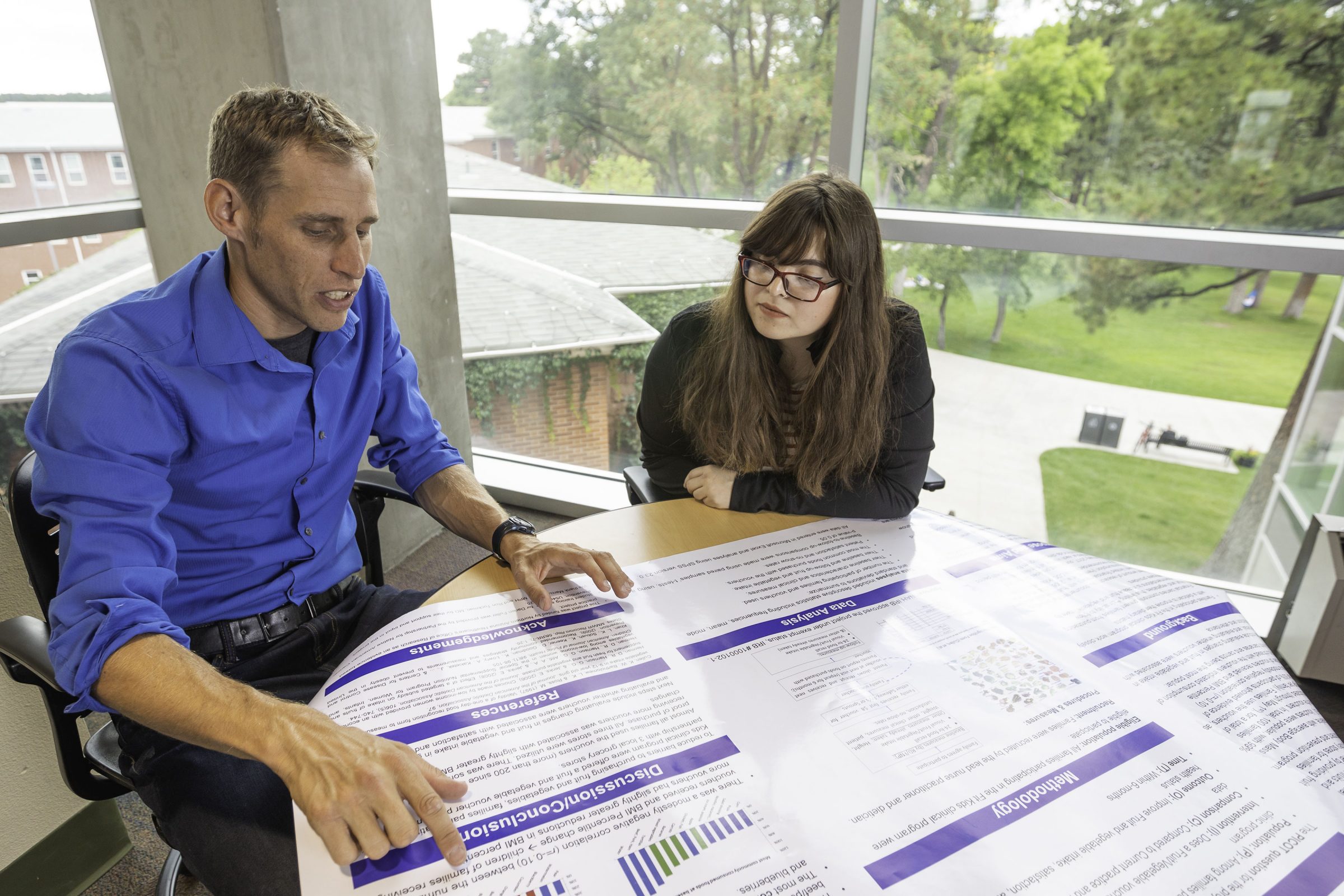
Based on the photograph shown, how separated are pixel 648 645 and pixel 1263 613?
2482 mm

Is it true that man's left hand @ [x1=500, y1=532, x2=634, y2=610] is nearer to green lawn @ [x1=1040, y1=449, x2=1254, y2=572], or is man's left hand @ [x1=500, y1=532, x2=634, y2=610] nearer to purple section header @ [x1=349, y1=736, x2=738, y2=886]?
purple section header @ [x1=349, y1=736, x2=738, y2=886]

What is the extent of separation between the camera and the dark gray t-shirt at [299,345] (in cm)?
138

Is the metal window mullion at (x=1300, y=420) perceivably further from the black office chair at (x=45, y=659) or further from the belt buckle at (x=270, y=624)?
the black office chair at (x=45, y=659)

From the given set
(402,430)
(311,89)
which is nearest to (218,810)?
(402,430)

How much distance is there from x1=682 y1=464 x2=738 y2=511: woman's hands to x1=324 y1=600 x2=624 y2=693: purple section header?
380 mm

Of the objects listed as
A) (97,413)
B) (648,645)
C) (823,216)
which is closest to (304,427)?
(97,413)

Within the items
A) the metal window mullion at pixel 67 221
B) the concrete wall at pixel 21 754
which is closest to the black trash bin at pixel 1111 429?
the concrete wall at pixel 21 754

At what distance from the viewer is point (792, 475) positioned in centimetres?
159

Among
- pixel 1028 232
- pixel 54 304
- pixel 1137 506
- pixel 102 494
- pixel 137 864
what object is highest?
pixel 1028 232

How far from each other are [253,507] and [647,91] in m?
2.21

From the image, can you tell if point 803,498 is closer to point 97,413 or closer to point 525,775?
point 525,775

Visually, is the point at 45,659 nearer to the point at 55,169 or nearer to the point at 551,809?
the point at 551,809

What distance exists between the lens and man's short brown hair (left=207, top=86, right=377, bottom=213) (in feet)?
3.99

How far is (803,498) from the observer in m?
1.51
